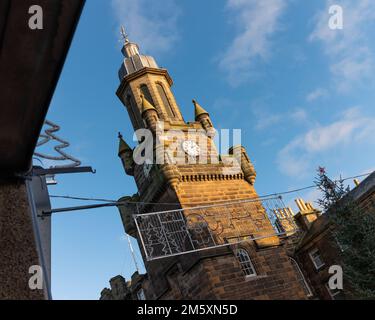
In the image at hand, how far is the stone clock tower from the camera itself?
17.5 m

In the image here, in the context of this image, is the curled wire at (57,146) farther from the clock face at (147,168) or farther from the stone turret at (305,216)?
the stone turret at (305,216)

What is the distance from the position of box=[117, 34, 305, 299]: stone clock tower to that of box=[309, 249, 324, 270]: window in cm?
1038

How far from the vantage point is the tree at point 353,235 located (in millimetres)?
17031

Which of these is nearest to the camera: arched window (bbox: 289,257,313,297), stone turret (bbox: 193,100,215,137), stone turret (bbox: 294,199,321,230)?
stone turret (bbox: 193,100,215,137)

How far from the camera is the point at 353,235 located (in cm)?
1770

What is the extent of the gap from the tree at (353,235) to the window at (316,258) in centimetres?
1235

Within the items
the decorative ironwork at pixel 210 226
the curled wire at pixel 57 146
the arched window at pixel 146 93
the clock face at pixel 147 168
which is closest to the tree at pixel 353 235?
the decorative ironwork at pixel 210 226

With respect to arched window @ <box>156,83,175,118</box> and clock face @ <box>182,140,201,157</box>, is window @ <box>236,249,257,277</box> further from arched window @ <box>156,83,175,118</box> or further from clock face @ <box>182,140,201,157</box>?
arched window @ <box>156,83,175,118</box>

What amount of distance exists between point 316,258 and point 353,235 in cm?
1378

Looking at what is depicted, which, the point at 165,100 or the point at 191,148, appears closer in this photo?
the point at 191,148

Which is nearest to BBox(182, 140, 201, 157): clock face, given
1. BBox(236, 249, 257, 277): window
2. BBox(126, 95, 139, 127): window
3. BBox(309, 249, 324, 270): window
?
BBox(126, 95, 139, 127): window

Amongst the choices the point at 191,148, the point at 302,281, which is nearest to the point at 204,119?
the point at 191,148

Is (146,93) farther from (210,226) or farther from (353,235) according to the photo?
(353,235)
